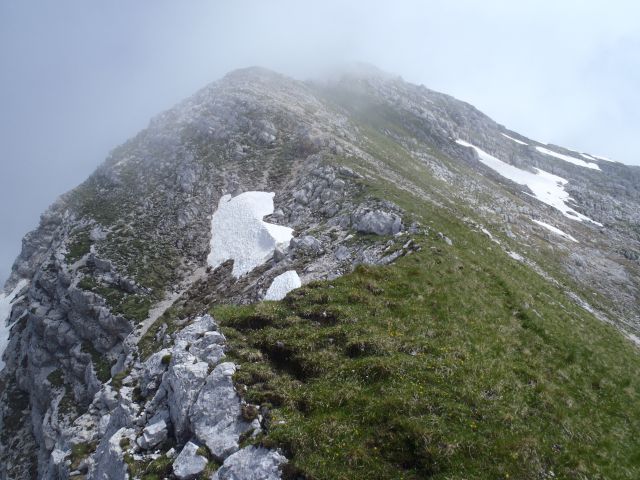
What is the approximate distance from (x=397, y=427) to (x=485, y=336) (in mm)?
8697

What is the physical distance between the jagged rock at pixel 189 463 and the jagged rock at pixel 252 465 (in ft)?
2.63

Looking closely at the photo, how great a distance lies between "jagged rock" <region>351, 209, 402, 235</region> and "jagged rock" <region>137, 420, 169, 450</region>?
2330 centimetres

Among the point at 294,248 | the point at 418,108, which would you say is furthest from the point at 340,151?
the point at 418,108

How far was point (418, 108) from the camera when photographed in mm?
119312

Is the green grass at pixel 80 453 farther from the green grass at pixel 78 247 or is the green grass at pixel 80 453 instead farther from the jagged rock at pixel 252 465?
the green grass at pixel 78 247

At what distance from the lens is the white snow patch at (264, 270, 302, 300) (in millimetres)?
29128

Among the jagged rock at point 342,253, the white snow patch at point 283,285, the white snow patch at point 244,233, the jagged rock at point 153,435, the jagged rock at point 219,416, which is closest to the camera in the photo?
the jagged rock at point 219,416

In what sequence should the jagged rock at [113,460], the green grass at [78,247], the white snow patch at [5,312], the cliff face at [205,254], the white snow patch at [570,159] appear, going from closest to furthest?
the jagged rock at [113,460]
the cliff face at [205,254]
the green grass at [78,247]
the white snow patch at [5,312]
the white snow patch at [570,159]

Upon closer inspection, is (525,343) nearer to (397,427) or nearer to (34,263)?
(397,427)

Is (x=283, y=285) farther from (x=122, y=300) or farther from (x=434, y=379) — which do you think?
(x=122, y=300)

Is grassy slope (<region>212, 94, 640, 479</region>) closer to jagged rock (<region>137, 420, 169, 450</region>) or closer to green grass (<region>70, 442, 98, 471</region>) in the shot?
jagged rock (<region>137, 420, 169, 450</region>)

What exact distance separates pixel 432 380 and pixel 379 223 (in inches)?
825

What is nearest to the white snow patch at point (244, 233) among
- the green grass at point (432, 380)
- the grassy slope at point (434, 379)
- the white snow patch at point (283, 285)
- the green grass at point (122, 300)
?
the white snow patch at point (283, 285)

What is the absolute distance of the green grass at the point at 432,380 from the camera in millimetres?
12070
